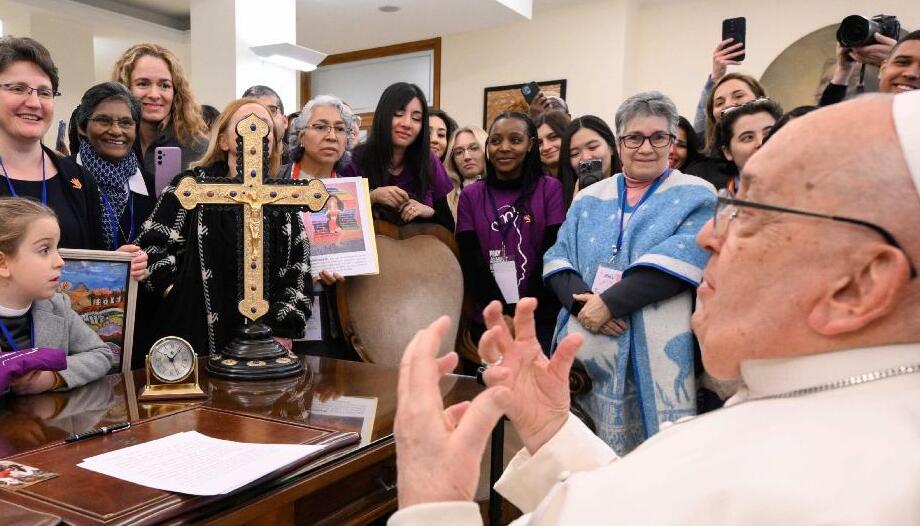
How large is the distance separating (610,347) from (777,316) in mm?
1543

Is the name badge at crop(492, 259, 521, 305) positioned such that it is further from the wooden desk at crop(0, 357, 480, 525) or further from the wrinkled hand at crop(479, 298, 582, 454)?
the wrinkled hand at crop(479, 298, 582, 454)

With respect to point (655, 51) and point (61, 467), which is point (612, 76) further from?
point (61, 467)

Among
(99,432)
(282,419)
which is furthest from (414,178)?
(99,432)

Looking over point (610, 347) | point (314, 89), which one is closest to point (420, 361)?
point (610, 347)

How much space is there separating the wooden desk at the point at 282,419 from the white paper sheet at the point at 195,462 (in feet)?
0.10

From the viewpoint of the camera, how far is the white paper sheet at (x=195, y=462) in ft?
3.61

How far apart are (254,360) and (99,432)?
54cm

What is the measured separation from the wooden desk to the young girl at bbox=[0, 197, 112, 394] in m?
0.05

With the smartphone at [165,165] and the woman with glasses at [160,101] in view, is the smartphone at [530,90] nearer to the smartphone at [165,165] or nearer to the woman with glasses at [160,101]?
the woman with glasses at [160,101]

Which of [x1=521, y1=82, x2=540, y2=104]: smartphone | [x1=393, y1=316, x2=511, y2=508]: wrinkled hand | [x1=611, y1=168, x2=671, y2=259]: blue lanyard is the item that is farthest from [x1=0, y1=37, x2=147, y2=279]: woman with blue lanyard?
[x1=521, y1=82, x2=540, y2=104]: smartphone

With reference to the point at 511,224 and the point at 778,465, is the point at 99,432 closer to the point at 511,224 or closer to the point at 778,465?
the point at 778,465

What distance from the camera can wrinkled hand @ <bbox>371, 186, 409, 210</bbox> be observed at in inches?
112

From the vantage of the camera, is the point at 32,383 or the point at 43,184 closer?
the point at 32,383

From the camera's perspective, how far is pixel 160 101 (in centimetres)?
305
